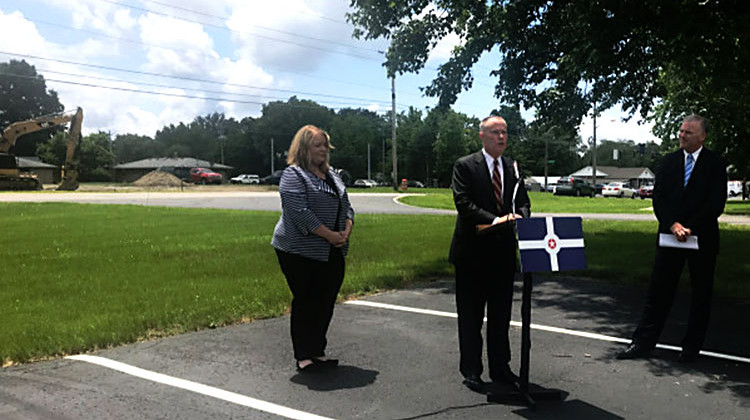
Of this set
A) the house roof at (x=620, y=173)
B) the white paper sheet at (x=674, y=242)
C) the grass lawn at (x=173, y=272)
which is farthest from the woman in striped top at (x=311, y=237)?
the house roof at (x=620, y=173)

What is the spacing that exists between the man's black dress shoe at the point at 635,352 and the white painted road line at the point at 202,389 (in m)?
2.65

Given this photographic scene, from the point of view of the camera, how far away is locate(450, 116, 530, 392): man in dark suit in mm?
4043

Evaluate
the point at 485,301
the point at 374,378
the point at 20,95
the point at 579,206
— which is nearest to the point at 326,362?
the point at 374,378

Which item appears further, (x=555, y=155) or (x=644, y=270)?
(x=555, y=155)

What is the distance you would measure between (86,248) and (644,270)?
10160mm

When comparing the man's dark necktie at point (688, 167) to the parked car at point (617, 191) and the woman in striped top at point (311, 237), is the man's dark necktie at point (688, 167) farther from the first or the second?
the parked car at point (617, 191)

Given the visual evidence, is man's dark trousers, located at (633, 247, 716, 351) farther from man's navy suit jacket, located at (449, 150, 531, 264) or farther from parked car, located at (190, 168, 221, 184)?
parked car, located at (190, 168, 221, 184)

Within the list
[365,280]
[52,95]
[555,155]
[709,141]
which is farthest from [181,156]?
[365,280]

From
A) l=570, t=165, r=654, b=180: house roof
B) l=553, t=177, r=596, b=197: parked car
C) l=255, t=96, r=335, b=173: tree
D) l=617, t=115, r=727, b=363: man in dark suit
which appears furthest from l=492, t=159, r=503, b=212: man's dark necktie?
l=570, t=165, r=654, b=180: house roof

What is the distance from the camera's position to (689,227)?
4617 millimetres

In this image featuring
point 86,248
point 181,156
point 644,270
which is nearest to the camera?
point 644,270

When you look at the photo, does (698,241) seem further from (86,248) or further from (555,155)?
(555,155)

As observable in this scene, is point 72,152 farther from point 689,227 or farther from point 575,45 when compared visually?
point 689,227

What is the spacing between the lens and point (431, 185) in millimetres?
95000
